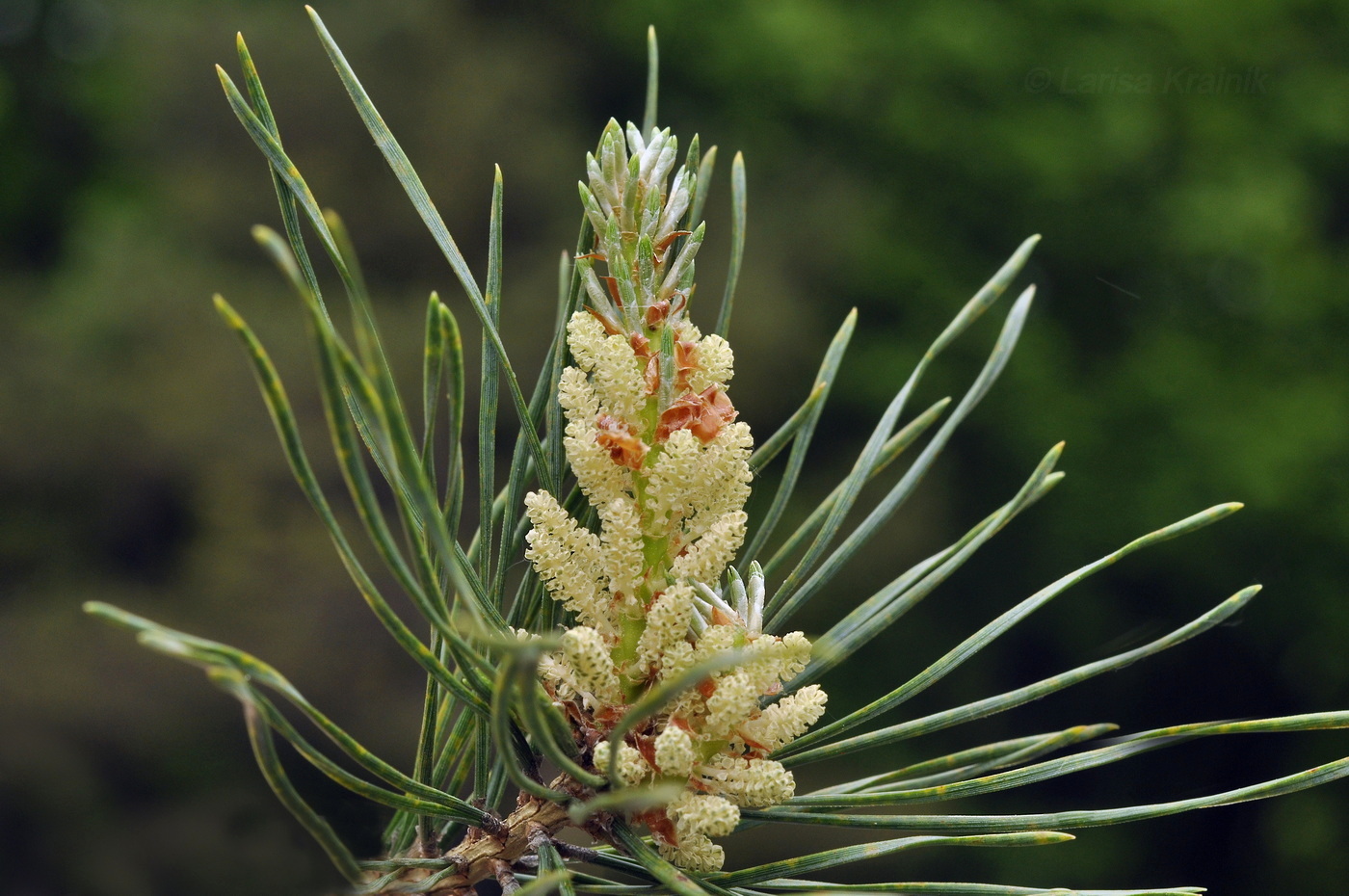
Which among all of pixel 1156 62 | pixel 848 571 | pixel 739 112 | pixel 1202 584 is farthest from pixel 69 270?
pixel 1202 584

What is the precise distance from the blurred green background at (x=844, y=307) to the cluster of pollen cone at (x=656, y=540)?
2.21m

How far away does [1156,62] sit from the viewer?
354 cm

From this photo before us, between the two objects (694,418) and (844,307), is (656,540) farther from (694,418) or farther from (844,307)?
(844,307)

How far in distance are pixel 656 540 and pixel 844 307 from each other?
331 cm

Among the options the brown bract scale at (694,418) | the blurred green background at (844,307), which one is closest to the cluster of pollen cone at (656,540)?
the brown bract scale at (694,418)

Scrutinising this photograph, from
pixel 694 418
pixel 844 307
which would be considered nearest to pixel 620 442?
pixel 694 418

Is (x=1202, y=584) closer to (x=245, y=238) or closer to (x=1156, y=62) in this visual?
(x=1156, y=62)

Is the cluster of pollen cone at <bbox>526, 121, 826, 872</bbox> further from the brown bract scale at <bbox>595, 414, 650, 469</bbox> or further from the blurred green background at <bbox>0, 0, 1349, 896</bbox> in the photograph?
the blurred green background at <bbox>0, 0, 1349, 896</bbox>

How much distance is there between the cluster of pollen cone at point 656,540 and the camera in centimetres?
37

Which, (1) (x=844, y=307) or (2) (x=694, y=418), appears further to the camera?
(1) (x=844, y=307)

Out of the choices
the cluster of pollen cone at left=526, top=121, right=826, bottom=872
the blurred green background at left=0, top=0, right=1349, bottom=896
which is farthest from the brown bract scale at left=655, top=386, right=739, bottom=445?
the blurred green background at left=0, top=0, right=1349, bottom=896

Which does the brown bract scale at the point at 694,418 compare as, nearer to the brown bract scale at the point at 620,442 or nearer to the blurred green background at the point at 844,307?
the brown bract scale at the point at 620,442

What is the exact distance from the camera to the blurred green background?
274 centimetres

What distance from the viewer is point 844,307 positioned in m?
3.61
